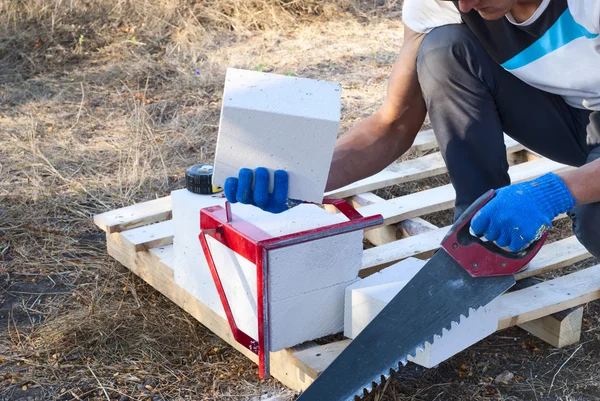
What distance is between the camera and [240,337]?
2.54 m

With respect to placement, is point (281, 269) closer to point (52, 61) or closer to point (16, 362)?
point (16, 362)

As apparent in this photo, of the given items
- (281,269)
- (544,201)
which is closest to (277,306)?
(281,269)

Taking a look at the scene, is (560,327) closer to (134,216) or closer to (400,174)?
(400,174)

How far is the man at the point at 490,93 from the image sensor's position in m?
2.54

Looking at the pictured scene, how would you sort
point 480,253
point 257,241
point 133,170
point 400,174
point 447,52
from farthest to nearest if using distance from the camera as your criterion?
point 133,170 < point 400,174 < point 447,52 < point 257,241 < point 480,253

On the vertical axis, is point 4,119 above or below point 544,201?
below

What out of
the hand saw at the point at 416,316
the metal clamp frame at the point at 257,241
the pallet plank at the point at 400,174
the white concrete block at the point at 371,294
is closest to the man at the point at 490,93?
the metal clamp frame at the point at 257,241

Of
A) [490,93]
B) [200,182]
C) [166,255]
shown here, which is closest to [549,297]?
[490,93]

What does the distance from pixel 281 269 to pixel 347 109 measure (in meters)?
2.54

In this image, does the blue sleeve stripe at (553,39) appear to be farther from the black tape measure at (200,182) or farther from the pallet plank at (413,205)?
the black tape measure at (200,182)

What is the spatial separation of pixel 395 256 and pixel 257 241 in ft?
2.61

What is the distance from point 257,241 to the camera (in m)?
2.33

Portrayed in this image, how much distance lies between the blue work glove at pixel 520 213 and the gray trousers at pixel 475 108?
56 centimetres

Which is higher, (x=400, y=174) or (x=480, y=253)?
(x=480, y=253)
